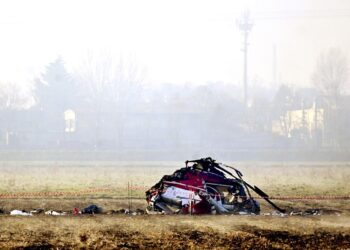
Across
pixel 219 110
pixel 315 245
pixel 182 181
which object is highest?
pixel 219 110

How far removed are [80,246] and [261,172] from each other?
2446cm

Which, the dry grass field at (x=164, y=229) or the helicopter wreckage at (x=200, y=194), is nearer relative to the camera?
the dry grass field at (x=164, y=229)

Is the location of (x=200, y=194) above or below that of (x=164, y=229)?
above

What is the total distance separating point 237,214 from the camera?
56.3 ft

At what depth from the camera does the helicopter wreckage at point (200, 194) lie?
1709 centimetres

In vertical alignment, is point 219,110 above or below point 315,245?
above

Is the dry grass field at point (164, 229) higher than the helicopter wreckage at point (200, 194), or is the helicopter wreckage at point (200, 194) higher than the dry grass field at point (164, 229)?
the helicopter wreckage at point (200, 194)

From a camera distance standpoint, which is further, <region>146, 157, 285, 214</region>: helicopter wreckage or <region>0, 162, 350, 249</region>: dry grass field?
<region>146, 157, 285, 214</region>: helicopter wreckage

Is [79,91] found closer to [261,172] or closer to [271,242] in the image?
[261,172]

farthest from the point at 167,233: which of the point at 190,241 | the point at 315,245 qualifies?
the point at 315,245

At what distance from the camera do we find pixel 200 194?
56.2 feet

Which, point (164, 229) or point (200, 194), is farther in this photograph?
point (200, 194)

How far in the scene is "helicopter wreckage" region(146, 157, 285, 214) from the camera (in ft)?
56.1

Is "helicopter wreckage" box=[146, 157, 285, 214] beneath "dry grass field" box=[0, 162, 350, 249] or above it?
above
